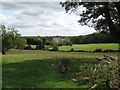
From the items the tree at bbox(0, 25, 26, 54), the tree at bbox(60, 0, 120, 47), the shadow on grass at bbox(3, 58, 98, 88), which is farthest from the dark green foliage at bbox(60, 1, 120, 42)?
the tree at bbox(0, 25, 26, 54)

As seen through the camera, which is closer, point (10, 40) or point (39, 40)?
point (10, 40)

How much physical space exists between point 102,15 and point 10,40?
920 inches

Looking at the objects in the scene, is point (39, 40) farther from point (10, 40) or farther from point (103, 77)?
point (103, 77)

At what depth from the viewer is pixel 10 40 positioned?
37.2 metres

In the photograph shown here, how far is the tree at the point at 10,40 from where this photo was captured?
121ft

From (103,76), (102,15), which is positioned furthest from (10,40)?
(103,76)

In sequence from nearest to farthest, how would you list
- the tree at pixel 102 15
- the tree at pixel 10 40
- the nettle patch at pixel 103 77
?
the nettle patch at pixel 103 77
the tree at pixel 102 15
the tree at pixel 10 40

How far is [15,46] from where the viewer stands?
126 feet

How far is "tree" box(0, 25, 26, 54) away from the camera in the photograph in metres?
37.0

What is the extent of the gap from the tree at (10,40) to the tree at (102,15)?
2028 centimetres

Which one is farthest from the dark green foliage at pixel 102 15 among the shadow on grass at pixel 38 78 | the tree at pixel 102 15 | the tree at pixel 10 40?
the tree at pixel 10 40

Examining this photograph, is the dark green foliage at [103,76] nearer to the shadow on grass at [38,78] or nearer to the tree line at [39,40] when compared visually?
the shadow on grass at [38,78]

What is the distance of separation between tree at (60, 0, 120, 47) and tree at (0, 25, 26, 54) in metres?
20.3

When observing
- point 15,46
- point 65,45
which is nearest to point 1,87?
point 15,46
